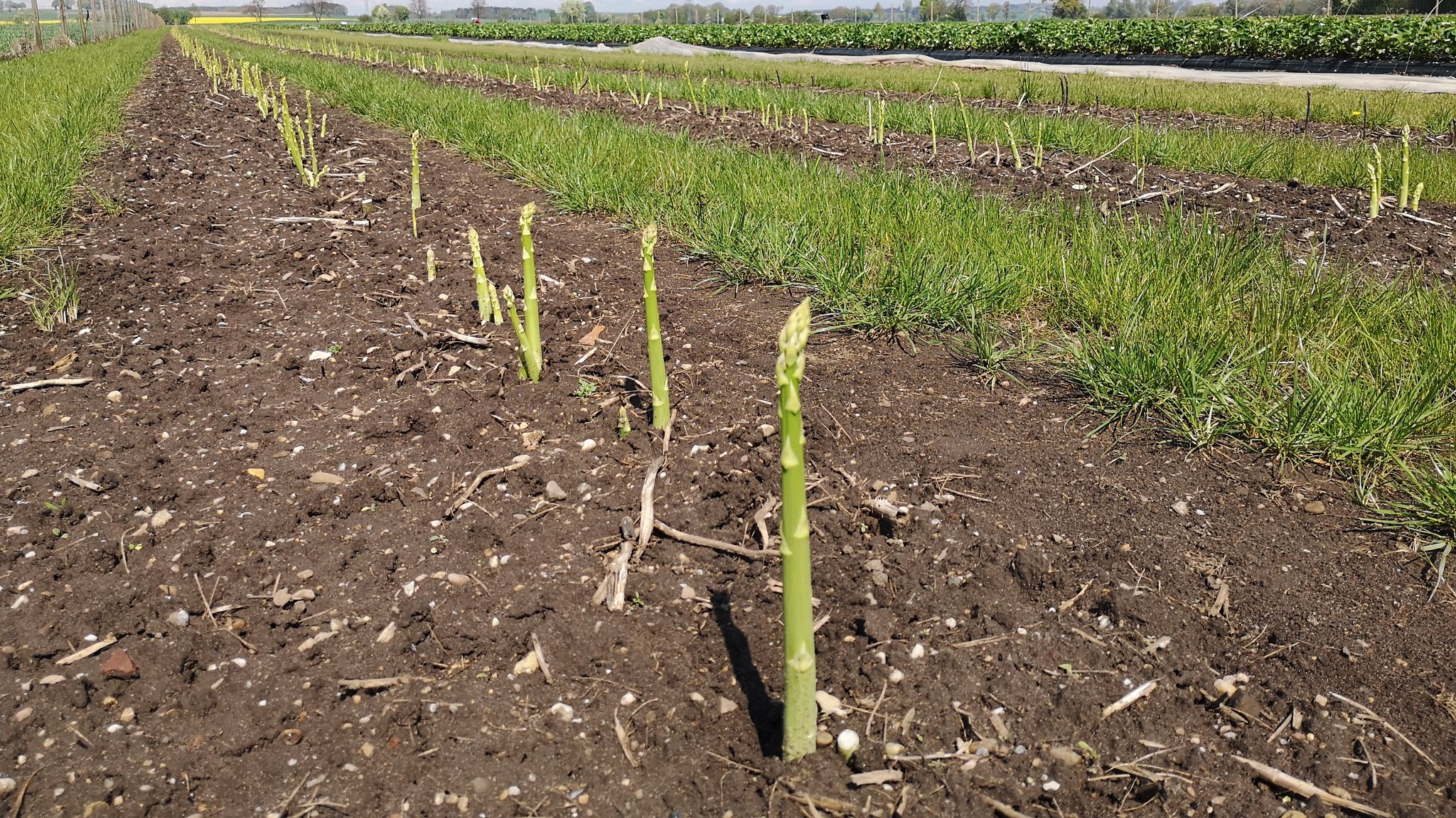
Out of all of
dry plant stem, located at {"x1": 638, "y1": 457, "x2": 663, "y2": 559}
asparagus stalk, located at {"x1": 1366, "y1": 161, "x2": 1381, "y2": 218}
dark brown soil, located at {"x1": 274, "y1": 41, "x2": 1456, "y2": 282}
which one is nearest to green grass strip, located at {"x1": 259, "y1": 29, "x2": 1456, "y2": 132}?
dark brown soil, located at {"x1": 274, "y1": 41, "x2": 1456, "y2": 282}

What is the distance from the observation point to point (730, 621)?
6.63ft

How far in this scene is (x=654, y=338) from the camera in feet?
8.16

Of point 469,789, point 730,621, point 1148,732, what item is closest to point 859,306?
point 730,621

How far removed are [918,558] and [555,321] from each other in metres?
1.92

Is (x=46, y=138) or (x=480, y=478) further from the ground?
(x=46, y=138)

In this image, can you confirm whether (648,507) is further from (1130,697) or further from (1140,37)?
(1140,37)

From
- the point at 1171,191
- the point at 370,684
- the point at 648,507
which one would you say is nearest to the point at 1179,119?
the point at 1171,191

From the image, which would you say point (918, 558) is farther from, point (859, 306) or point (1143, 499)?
point (859, 306)

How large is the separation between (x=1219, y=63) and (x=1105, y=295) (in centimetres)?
2267

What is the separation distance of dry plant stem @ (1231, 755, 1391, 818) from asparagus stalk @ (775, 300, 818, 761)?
79 centimetres

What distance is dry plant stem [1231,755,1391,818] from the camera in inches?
59.6

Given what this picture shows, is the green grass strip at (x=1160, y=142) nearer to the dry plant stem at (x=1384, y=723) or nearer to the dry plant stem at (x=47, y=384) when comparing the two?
the dry plant stem at (x=1384, y=723)

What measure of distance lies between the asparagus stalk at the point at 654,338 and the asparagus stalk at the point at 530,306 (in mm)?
404

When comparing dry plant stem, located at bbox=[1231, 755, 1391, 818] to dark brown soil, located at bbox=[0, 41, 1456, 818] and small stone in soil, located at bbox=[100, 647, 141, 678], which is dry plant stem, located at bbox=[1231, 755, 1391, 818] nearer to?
dark brown soil, located at bbox=[0, 41, 1456, 818]
